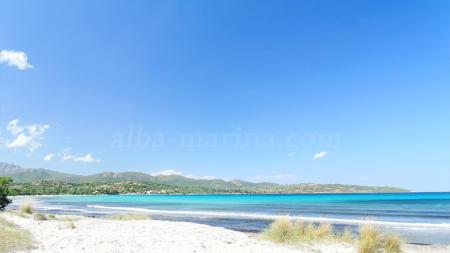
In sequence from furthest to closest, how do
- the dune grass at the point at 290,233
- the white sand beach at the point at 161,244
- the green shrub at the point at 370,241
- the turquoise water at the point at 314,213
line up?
the turquoise water at the point at 314,213, the dune grass at the point at 290,233, the green shrub at the point at 370,241, the white sand beach at the point at 161,244

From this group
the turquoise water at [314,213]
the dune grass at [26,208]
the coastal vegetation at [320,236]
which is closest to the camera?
the coastal vegetation at [320,236]

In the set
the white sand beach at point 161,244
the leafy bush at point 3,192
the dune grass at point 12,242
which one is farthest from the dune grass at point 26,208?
the dune grass at point 12,242

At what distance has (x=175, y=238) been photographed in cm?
1304

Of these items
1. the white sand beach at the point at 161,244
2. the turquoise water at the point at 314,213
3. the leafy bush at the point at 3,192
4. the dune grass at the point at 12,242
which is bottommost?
the turquoise water at the point at 314,213

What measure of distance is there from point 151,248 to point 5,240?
12.7 ft

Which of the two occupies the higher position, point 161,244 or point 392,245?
point 392,245

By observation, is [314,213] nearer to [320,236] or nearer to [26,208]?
[320,236]

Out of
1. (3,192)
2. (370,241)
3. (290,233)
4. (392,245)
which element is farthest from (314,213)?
(3,192)

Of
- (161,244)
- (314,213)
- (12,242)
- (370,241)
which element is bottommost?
(314,213)

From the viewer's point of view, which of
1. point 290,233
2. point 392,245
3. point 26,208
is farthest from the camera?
point 26,208

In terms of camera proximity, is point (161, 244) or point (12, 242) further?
point (161, 244)

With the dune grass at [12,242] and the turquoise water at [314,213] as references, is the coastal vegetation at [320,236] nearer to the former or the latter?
the turquoise water at [314,213]

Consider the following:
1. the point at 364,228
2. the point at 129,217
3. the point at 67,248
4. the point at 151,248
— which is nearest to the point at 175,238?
the point at 151,248

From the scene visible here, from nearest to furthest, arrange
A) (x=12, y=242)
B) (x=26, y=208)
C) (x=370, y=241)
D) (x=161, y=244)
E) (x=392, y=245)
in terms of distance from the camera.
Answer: (x=12, y=242)
(x=370, y=241)
(x=161, y=244)
(x=392, y=245)
(x=26, y=208)
